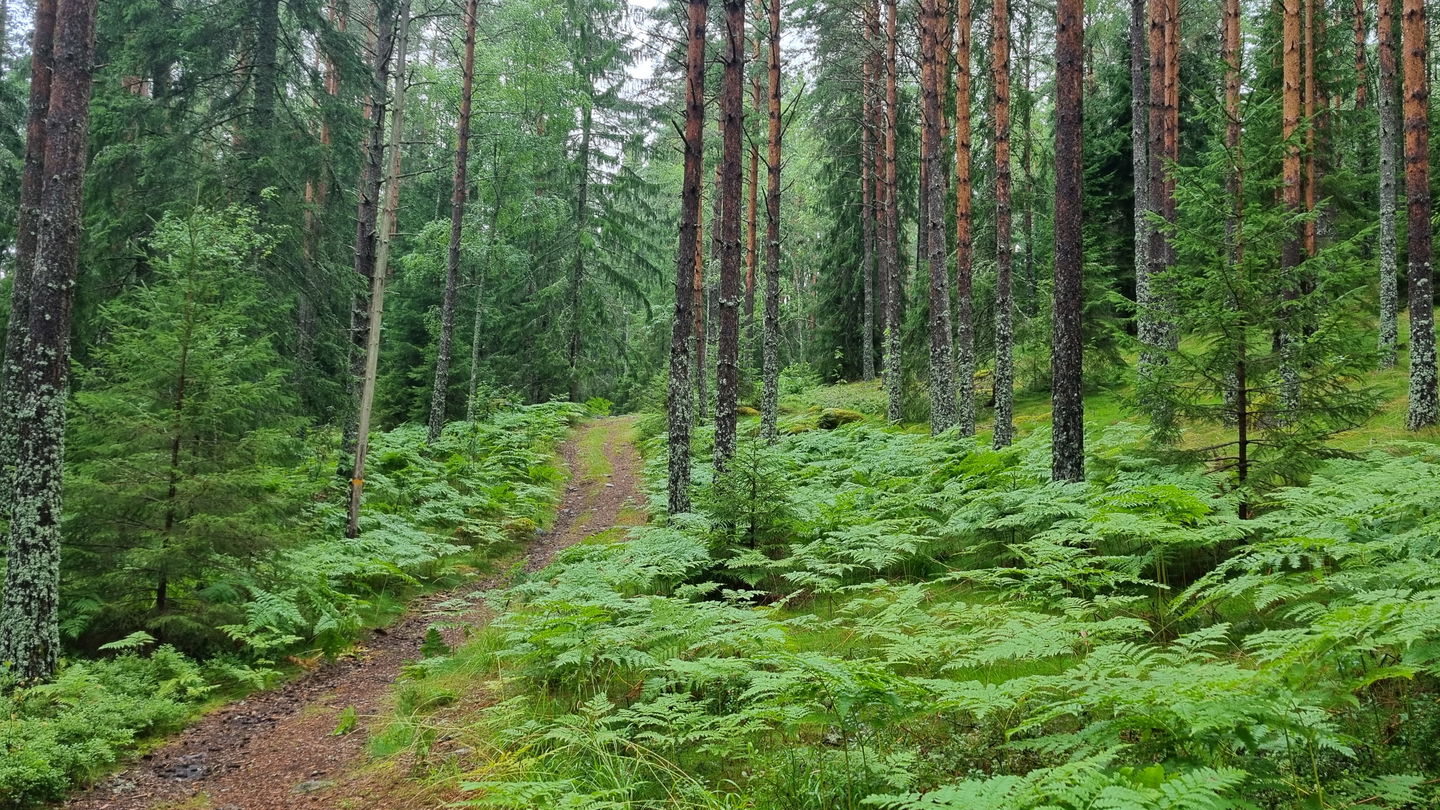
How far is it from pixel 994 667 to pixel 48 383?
863 centimetres

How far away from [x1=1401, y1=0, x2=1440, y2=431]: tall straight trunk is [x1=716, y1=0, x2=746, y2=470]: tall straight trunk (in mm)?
10371

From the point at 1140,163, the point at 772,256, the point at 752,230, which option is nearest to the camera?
the point at 772,256

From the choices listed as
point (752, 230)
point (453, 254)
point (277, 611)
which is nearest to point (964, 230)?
point (752, 230)

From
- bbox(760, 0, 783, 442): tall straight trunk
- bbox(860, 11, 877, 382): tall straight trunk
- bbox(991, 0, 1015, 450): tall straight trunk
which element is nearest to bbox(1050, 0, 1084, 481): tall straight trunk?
bbox(991, 0, 1015, 450): tall straight trunk

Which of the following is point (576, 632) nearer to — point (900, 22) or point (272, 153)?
point (272, 153)

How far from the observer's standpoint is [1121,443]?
33.0 feet

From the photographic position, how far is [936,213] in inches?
650

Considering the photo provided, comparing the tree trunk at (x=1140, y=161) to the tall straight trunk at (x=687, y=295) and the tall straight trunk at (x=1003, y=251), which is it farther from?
the tall straight trunk at (x=687, y=295)

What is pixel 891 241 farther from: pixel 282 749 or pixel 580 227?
pixel 282 749

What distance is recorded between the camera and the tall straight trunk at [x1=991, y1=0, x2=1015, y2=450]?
46.4 feet

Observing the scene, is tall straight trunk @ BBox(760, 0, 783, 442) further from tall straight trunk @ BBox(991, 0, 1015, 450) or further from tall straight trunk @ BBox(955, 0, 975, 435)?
tall straight trunk @ BBox(991, 0, 1015, 450)

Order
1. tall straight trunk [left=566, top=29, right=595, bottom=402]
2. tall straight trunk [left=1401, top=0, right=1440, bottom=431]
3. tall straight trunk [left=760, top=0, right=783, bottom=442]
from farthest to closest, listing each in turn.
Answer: tall straight trunk [left=566, top=29, right=595, bottom=402], tall straight trunk [left=760, top=0, right=783, bottom=442], tall straight trunk [left=1401, top=0, right=1440, bottom=431]

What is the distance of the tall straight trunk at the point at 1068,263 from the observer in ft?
28.7

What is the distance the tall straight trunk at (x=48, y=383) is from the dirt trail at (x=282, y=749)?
71.1 inches
